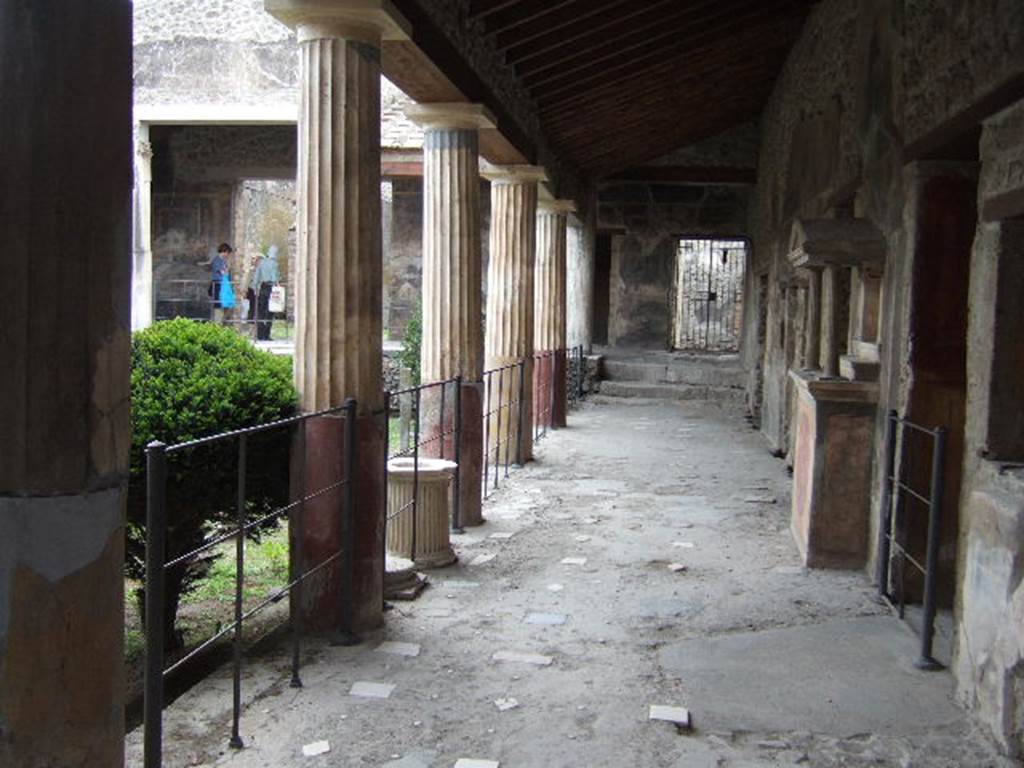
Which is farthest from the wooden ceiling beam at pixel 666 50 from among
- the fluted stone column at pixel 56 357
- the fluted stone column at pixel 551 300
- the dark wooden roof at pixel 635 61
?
the fluted stone column at pixel 56 357

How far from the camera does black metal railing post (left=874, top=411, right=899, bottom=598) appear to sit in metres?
5.54

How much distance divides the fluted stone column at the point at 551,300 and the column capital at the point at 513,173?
278cm

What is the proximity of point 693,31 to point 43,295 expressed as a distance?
8.91m

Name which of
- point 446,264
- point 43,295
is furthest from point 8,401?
point 446,264

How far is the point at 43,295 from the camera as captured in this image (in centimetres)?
208

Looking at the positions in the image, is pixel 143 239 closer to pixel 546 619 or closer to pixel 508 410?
pixel 508 410

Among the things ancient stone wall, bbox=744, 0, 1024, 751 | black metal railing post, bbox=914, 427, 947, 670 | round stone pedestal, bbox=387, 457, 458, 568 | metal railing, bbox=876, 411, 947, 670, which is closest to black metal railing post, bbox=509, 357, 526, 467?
ancient stone wall, bbox=744, 0, 1024, 751

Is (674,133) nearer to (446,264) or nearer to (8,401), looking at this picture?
(446,264)

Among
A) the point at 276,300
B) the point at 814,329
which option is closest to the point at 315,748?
the point at 814,329

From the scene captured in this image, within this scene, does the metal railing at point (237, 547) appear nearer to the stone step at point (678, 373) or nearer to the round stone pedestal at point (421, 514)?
the round stone pedestal at point (421, 514)

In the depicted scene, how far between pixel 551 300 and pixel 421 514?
7.67 m

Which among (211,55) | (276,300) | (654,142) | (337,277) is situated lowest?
(276,300)

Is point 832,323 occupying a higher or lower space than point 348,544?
higher

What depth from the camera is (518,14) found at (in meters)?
7.16
